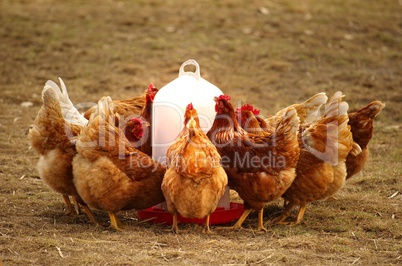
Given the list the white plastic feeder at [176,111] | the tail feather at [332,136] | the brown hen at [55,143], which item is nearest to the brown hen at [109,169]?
the brown hen at [55,143]

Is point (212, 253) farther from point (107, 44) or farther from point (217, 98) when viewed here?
point (107, 44)

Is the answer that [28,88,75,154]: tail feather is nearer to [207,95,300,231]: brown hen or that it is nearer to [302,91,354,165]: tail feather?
[207,95,300,231]: brown hen

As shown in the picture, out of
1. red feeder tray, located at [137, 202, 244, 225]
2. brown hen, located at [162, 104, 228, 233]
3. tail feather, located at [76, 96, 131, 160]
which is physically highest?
tail feather, located at [76, 96, 131, 160]

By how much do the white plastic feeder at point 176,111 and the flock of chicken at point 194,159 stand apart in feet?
0.37

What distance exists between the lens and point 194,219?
17.6 feet

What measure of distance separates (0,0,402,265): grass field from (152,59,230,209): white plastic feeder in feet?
2.37

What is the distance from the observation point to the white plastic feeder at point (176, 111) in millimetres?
5605

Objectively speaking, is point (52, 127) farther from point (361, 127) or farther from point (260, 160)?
point (361, 127)

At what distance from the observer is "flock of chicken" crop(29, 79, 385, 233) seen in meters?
4.92

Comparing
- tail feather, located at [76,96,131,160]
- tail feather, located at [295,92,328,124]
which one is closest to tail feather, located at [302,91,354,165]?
tail feather, located at [295,92,328,124]

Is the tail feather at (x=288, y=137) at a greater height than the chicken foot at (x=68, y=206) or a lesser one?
greater

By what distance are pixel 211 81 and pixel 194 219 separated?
499cm

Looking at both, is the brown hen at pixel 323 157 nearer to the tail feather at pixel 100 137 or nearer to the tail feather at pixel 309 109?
the tail feather at pixel 309 109

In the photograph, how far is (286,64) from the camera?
10.7 m
